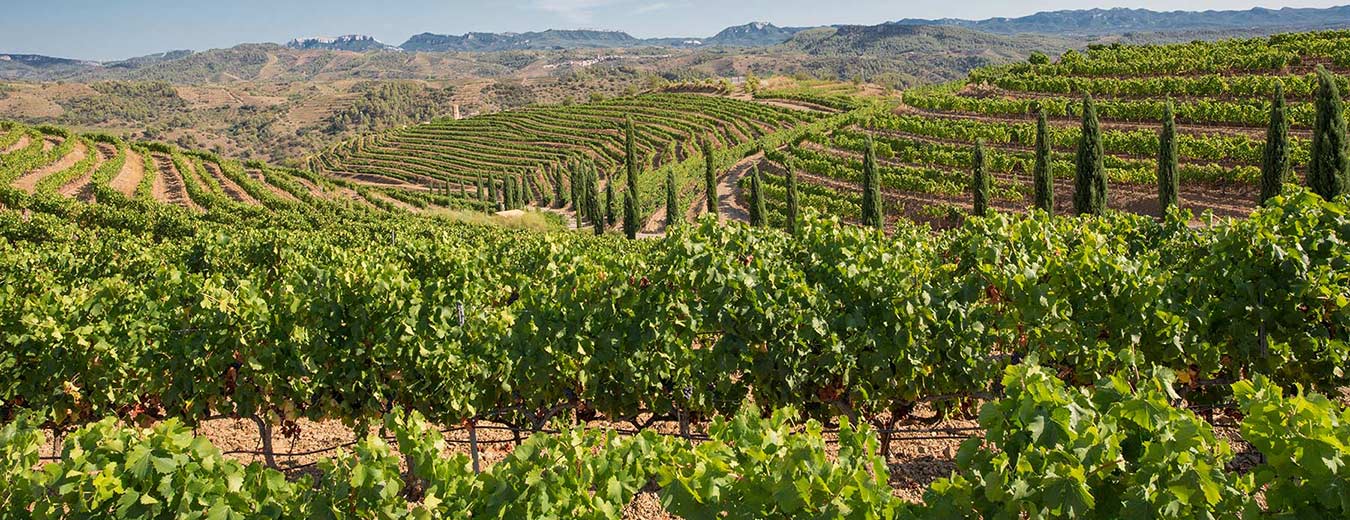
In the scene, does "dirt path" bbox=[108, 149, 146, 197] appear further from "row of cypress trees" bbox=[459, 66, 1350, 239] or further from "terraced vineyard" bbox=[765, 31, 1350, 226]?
"terraced vineyard" bbox=[765, 31, 1350, 226]

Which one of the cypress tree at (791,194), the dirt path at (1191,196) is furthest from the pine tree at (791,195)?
the dirt path at (1191,196)

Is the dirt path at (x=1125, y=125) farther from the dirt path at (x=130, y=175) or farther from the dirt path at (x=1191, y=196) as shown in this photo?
the dirt path at (x=130, y=175)

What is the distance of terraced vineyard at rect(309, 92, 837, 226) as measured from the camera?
250ft

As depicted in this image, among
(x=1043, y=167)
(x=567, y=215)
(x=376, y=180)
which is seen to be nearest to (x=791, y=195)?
(x=1043, y=167)

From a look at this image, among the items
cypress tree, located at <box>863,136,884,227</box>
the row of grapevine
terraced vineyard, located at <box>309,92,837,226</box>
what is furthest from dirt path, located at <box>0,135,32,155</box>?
the row of grapevine

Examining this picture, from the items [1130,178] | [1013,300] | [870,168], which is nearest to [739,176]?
[870,168]

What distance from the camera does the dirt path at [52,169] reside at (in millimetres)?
41500

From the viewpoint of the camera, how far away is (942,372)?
8.00 metres

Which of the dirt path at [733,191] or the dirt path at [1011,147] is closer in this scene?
the dirt path at [1011,147]

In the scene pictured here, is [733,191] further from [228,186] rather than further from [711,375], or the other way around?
[711,375]

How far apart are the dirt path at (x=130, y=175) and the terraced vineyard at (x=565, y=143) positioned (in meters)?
24.2

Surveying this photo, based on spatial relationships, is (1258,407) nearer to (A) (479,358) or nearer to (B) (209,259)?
(A) (479,358)

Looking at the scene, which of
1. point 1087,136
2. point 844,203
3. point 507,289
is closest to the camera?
point 507,289

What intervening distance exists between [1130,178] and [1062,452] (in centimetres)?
3924
